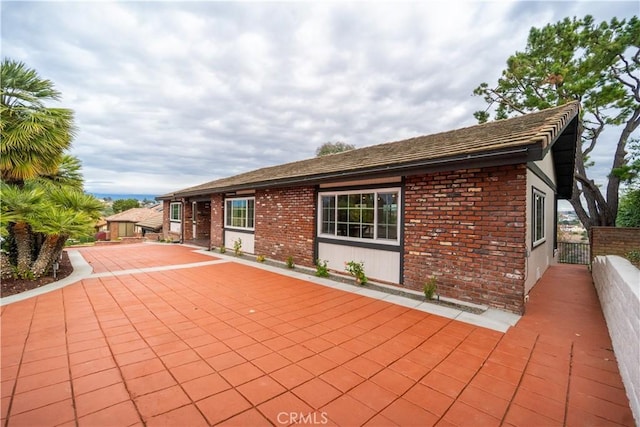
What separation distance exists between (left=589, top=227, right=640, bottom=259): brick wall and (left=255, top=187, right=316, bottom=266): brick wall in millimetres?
9677

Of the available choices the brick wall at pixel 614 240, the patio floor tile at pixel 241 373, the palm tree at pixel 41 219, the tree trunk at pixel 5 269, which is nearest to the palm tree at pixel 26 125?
the palm tree at pixel 41 219

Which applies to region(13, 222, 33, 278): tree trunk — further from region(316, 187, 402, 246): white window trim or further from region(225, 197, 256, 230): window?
region(316, 187, 402, 246): white window trim

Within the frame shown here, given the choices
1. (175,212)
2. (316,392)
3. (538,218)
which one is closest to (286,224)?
(316,392)

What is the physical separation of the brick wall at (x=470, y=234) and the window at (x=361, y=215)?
471mm

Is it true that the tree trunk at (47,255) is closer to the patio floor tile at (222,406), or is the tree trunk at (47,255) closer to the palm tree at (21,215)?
the palm tree at (21,215)

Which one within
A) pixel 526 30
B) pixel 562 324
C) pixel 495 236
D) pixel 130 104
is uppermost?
pixel 526 30

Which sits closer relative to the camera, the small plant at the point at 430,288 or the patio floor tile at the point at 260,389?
the patio floor tile at the point at 260,389

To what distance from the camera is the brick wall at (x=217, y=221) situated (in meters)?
11.8

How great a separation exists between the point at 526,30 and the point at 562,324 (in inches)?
692

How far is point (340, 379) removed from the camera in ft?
8.65

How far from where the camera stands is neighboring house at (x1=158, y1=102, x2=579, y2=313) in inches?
170

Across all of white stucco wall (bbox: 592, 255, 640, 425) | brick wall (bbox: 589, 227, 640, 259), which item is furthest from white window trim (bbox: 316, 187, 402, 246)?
brick wall (bbox: 589, 227, 640, 259)

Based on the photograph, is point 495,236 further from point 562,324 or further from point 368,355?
point 368,355

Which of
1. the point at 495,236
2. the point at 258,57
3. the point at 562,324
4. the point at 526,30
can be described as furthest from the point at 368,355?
the point at 526,30
